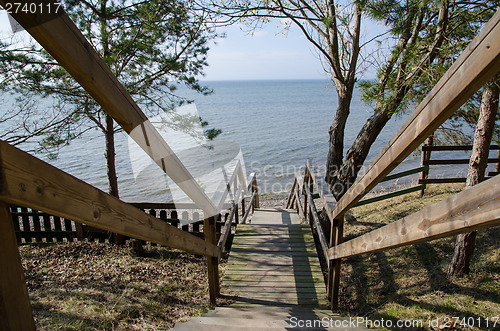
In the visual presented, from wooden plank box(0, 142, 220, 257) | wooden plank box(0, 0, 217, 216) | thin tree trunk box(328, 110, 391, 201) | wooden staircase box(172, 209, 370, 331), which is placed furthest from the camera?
thin tree trunk box(328, 110, 391, 201)

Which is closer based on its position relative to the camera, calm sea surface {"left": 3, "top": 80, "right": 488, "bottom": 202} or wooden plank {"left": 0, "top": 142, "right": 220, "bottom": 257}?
wooden plank {"left": 0, "top": 142, "right": 220, "bottom": 257}

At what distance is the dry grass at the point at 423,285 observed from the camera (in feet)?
10.5

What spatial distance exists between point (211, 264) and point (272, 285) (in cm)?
93

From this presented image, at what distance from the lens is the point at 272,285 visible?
418 cm

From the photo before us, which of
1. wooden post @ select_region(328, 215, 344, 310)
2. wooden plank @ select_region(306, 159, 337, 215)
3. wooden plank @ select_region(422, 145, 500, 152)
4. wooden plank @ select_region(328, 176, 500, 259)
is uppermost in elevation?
wooden plank @ select_region(328, 176, 500, 259)

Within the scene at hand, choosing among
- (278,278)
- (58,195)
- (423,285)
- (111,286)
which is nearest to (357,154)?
(423,285)

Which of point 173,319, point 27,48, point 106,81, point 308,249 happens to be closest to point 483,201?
point 106,81

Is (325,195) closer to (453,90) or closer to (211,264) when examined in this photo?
(211,264)

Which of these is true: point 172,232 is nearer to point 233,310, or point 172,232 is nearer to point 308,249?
point 233,310

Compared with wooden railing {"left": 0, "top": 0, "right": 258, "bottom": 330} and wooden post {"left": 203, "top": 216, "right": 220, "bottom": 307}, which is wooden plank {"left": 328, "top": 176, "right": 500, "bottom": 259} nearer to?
wooden railing {"left": 0, "top": 0, "right": 258, "bottom": 330}

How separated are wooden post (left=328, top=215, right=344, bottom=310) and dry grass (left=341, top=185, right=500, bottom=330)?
0.73ft

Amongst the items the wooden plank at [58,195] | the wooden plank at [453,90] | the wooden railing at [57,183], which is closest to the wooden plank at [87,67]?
the wooden railing at [57,183]

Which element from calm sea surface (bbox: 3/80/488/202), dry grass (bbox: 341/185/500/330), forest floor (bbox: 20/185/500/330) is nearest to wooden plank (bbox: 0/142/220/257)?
forest floor (bbox: 20/185/500/330)

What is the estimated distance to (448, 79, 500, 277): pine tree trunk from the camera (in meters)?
3.80
